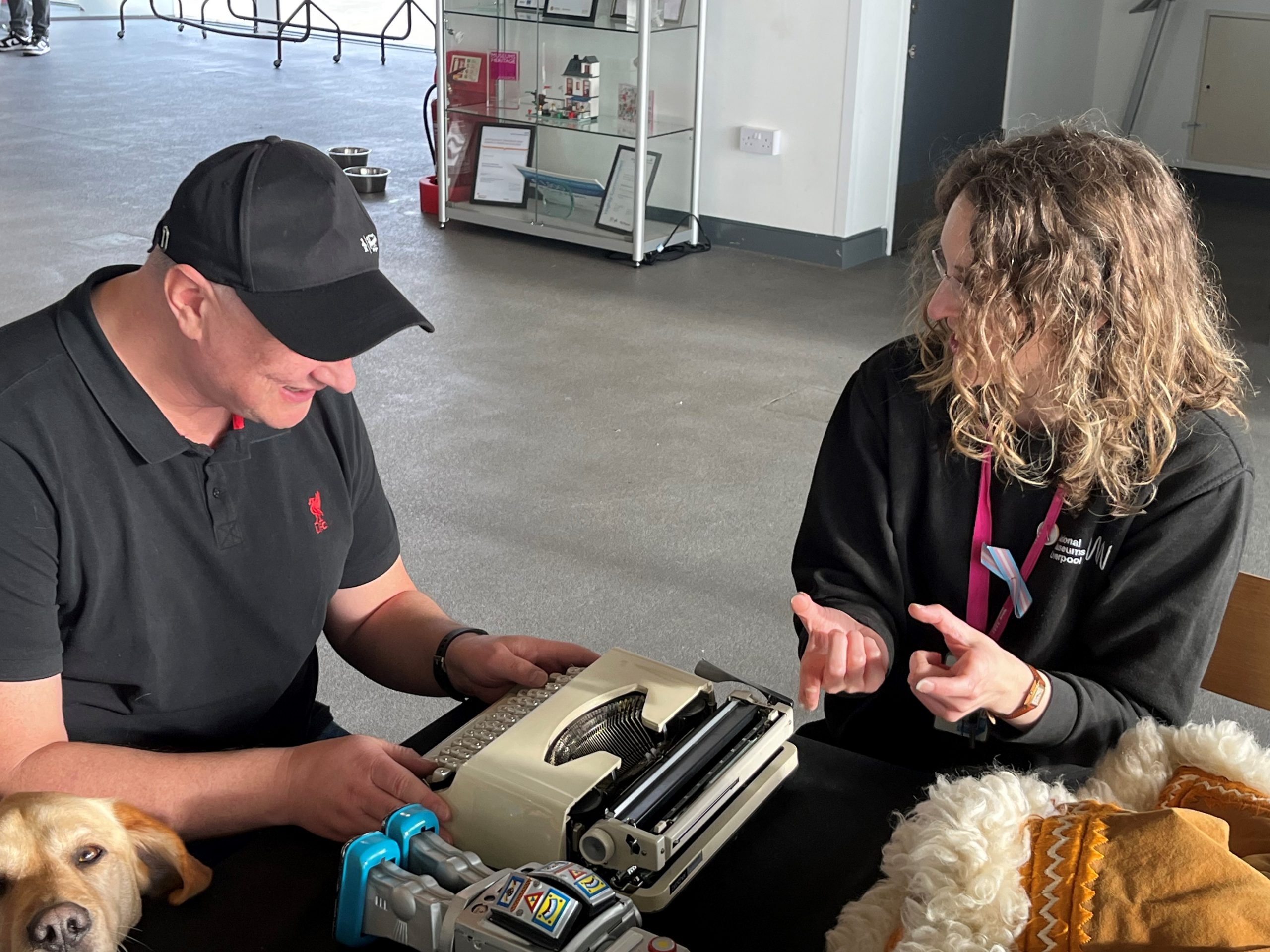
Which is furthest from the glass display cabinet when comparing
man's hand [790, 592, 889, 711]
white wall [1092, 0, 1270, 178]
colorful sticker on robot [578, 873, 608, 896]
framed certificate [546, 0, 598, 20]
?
colorful sticker on robot [578, 873, 608, 896]

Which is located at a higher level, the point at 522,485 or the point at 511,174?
the point at 511,174

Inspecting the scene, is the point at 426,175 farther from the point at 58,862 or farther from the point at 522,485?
the point at 58,862

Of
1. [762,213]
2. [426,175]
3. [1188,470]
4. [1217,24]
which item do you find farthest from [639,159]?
[1188,470]

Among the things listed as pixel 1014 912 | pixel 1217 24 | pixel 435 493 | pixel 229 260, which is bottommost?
pixel 435 493

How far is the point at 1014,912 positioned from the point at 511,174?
5.54 m

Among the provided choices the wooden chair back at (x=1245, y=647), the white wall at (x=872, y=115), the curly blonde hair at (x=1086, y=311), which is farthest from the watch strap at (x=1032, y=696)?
the white wall at (x=872, y=115)

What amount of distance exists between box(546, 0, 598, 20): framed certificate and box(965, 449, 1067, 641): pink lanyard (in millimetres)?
4555

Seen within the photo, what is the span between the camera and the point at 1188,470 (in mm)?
1405

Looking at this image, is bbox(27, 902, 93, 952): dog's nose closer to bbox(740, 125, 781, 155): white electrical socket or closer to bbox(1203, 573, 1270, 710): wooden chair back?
bbox(1203, 573, 1270, 710): wooden chair back

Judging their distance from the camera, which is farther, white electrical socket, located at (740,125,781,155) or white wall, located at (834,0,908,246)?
white electrical socket, located at (740,125,781,155)

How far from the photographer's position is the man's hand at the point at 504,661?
1387mm

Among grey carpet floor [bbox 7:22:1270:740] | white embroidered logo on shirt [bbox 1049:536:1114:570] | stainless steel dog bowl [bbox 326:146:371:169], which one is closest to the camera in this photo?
white embroidered logo on shirt [bbox 1049:536:1114:570]

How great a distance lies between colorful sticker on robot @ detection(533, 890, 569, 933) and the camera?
2.94 feet

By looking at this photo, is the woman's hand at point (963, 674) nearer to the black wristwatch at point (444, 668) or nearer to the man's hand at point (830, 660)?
the man's hand at point (830, 660)
